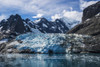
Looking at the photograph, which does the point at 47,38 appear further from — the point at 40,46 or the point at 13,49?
the point at 13,49

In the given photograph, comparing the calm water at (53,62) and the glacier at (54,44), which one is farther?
the glacier at (54,44)

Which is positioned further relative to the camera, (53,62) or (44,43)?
(44,43)

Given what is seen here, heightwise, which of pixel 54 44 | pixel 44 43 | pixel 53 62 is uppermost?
pixel 44 43

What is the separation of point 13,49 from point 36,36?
20.2 meters

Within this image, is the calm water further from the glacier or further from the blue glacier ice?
the blue glacier ice

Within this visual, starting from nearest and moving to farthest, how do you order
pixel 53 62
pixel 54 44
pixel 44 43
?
1. pixel 53 62
2. pixel 54 44
3. pixel 44 43

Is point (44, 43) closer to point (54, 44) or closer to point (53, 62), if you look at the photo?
point (54, 44)

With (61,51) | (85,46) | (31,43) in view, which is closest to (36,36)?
(31,43)

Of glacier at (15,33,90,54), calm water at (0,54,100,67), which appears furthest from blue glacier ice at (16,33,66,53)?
calm water at (0,54,100,67)

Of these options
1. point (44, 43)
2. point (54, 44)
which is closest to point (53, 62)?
point (54, 44)

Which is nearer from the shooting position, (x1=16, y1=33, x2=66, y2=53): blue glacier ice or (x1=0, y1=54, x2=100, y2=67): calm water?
(x1=0, y1=54, x2=100, y2=67): calm water

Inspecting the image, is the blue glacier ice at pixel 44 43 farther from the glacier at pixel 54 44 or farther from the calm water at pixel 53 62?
the calm water at pixel 53 62

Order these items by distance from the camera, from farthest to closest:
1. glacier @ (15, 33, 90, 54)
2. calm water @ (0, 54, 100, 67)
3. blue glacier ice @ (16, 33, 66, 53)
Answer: blue glacier ice @ (16, 33, 66, 53), glacier @ (15, 33, 90, 54), calm water @ (0, 54, 100, 67)

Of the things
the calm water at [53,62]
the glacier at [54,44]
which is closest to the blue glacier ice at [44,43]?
the glacier at [54,44]
